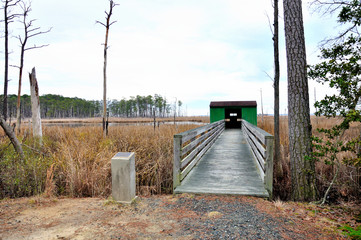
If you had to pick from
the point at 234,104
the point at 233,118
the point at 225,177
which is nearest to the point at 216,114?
the point at 234,104

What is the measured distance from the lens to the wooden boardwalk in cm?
508

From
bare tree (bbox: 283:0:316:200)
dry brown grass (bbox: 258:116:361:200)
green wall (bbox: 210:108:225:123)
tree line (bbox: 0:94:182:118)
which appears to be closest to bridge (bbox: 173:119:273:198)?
bare tree (bbox: 283:0:316:200)

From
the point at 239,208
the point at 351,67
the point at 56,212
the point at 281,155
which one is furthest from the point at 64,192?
the point at 281,155

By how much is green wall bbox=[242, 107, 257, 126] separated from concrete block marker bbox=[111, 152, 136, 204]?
58.5 feet

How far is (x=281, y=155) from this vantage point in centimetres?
958

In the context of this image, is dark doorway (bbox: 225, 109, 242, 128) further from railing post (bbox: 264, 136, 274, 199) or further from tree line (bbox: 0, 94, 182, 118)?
tree line (bbox: 0, 94, 182, 118)

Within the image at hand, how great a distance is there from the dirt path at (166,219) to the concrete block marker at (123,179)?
175mm

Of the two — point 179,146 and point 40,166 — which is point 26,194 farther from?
point 179,146

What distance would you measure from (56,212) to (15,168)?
2717 millimetres

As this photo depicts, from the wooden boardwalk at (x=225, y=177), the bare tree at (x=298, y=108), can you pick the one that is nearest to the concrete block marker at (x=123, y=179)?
the wooden boardwalk at (x=225, y=177)

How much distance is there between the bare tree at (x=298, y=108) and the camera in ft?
18.0

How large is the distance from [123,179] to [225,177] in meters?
2.70

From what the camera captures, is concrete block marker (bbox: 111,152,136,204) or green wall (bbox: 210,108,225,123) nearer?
concrete block marker (bbox: 111,152,136,204)

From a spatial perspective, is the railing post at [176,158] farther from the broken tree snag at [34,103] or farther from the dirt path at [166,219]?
the broken tree snag at [34,103]
